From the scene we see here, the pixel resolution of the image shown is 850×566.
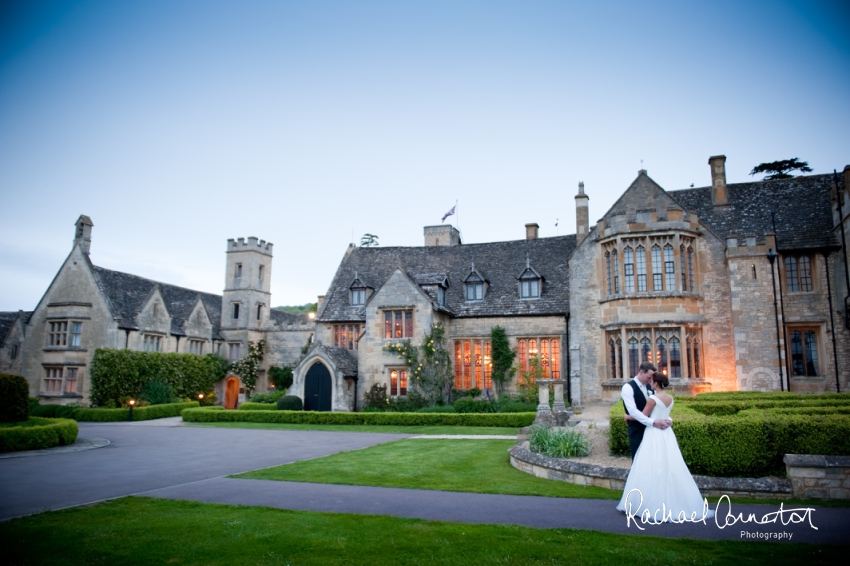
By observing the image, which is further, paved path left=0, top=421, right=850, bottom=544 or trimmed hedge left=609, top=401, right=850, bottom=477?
trimmed hedge left=609, top=401, right=850, bottom=477

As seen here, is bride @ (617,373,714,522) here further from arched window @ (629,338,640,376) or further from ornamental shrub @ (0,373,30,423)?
ornamental shrub @ (0,373,30,423)

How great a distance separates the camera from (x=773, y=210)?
29.5 metres

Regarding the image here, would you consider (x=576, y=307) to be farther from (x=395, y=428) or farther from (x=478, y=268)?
(x=395, y=428)

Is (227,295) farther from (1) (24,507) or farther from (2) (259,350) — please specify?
(1) (24,507)

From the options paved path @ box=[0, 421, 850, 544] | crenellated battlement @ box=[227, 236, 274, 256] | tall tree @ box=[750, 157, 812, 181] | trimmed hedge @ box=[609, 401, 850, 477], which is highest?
tall tree @ box=[750, 157, 812, 181]

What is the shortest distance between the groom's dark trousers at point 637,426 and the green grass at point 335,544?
211 cm

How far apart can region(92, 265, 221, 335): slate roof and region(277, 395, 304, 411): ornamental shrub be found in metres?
14.7

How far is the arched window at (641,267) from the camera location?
1101 inches

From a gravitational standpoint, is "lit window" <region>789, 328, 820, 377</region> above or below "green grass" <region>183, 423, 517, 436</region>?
above

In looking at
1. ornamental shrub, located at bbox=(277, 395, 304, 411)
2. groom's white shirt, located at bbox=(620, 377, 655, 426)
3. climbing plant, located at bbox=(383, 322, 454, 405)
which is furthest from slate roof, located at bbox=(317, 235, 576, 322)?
groom's white shirt, located at bbox=(620, 377, 655, 426)

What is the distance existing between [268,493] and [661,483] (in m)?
7.55

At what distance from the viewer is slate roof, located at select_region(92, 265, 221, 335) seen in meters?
40.6

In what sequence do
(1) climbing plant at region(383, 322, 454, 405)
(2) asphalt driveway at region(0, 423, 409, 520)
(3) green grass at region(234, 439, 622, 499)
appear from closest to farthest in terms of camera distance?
(3) green grass at region(234, 439, 622, 499) → (2) asphalt driveway at region(0, 423, 409, 520) → (1) climbing plant at region(383, 322, 454, 405)

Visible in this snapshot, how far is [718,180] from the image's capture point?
30922 mm
